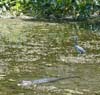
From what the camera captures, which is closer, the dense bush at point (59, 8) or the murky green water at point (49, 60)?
the murky green water at point (49, 60)

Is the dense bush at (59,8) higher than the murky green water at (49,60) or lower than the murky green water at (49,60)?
higher

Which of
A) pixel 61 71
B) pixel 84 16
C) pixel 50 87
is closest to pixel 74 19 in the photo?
pixel 84 16

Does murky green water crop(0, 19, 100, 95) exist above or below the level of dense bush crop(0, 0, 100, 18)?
below

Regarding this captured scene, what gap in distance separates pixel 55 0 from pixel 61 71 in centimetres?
1450

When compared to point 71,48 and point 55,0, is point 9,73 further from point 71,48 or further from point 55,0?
point 55,0

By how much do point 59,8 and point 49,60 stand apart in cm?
1300

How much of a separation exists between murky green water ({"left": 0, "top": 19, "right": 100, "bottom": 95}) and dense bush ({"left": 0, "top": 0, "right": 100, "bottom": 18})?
236 inches

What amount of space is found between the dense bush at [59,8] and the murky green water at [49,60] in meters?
5.99

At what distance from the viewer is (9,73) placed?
29.2 feet

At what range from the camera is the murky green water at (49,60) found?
7.57m

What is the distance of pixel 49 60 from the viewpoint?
10.6m

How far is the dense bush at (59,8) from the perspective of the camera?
2303 centimetres

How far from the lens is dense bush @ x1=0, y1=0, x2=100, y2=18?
23.0 meters

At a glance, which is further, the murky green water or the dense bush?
the dense bush
